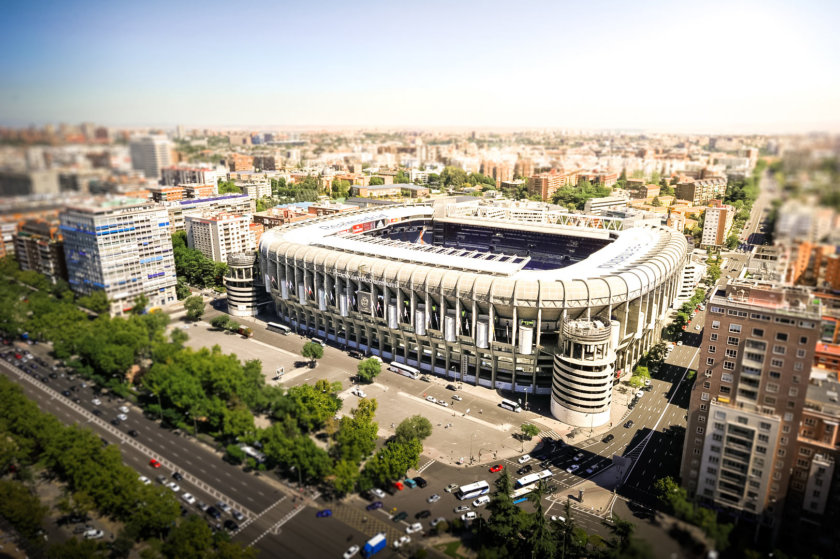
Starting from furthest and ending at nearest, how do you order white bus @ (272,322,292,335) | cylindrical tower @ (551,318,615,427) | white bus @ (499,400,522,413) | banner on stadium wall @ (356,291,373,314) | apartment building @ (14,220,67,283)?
white bus @ (272,322,292,335) < banner on stadium wall @ (356,291,373,314) < white bus @ (499,400,522,413) < cylindrical tower @ (551,318,615,427) < apartment building @ (14,220,67,283)

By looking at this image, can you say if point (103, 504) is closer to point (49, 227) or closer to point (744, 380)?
point (49, 227)

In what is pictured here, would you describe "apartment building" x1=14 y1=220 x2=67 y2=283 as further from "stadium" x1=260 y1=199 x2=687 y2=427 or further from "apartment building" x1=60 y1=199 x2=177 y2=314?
"stadium" x1=260 y1=199 x2=687 y2=427

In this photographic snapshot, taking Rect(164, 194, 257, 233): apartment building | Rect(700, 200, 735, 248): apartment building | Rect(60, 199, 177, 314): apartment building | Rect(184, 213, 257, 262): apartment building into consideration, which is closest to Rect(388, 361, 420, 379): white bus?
Rect(60, 199, 177, 314): apartment building

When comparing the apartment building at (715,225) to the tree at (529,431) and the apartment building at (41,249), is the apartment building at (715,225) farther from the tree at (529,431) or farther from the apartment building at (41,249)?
the apartment building at (41,249)

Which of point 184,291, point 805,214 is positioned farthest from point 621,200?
point 805,214

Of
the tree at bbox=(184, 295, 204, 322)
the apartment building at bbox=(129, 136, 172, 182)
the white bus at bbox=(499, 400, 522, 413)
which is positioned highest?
the apartment building at bbox=(129, 136, 172, 182)
